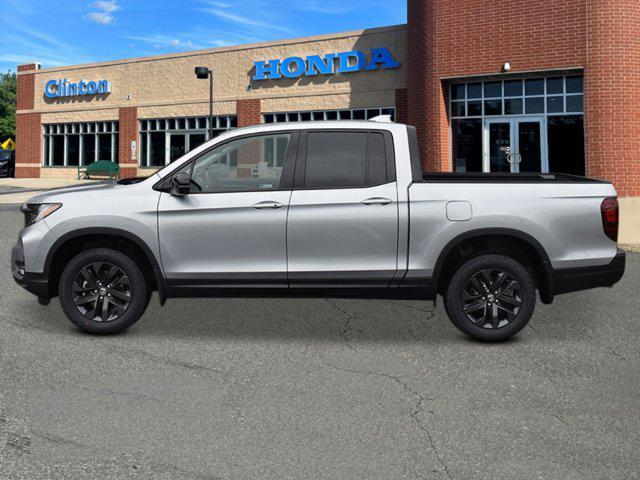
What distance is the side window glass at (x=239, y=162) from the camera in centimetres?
616

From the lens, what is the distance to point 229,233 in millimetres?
5941

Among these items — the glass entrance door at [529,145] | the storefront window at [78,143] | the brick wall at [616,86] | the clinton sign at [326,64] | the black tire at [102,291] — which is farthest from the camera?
the storefront window at [78,143]

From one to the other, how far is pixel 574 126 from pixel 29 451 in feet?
67.3

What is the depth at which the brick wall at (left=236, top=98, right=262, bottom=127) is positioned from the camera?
31438 millimetres

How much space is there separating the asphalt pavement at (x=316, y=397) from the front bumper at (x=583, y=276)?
1.70ft

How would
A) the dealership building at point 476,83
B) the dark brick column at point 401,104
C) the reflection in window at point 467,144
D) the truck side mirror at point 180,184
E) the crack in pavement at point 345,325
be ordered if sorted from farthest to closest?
the dark brick column at point 401,104 < the reflection in window at point 467,144 < the dealership building at point 476,83 < the crack in pavement at point 345,325 < the truck side mirror at point 180,184

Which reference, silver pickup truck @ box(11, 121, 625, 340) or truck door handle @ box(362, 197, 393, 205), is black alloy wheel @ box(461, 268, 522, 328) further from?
truck door handle @ box(362, 197, 393, 205)

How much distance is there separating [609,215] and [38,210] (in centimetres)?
507

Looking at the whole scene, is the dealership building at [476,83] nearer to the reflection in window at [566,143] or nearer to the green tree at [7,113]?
the reflection in window at [566,143]

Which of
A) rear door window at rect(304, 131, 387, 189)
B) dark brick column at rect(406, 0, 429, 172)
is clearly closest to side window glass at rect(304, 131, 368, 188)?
rear door window at rect(304, 131, 387, 189)

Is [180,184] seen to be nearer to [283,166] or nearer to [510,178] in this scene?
[283,166]

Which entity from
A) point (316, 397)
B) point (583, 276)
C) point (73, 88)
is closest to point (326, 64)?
point (73, 88)

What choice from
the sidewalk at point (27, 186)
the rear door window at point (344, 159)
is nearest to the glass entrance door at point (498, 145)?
the sidewalk at point (27, 186)

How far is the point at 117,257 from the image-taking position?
238 inches
